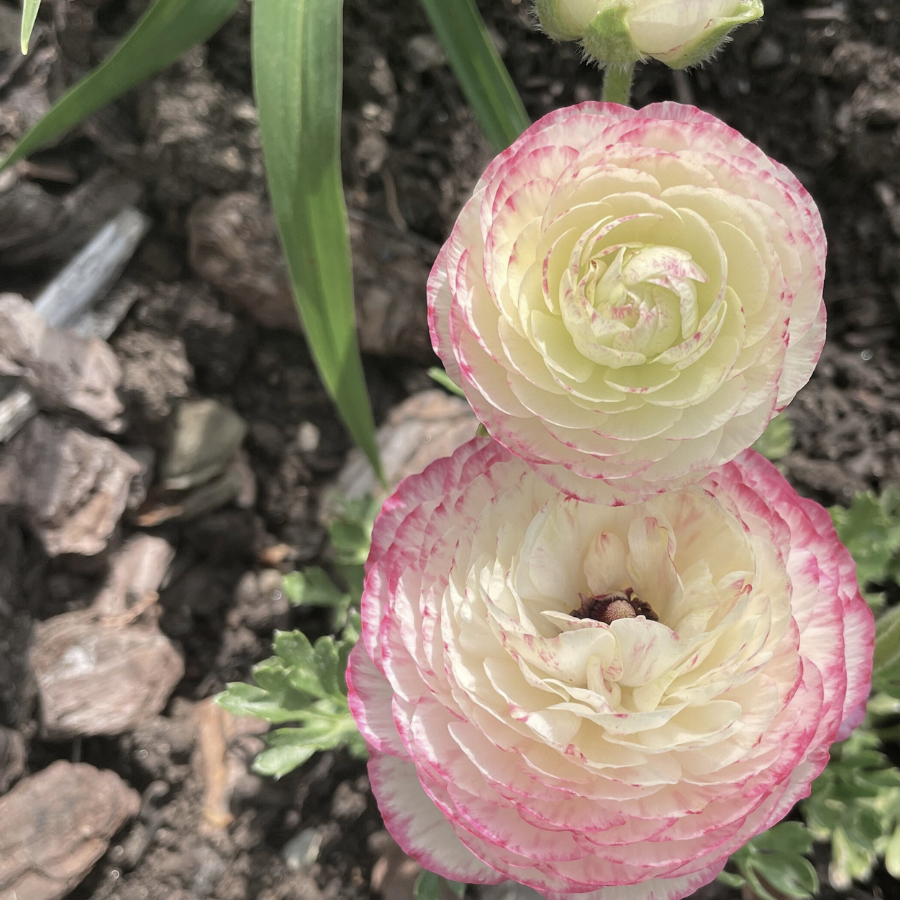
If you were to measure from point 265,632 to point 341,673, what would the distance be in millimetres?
464

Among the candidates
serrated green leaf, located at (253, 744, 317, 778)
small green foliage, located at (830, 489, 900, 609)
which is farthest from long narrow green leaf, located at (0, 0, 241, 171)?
small green foliage, located at (830, 489, 900, 609)

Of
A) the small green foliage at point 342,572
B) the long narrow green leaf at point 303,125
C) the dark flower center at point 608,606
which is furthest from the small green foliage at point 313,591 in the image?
the dark flower center at point 608,606

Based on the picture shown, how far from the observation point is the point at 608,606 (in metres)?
0.68

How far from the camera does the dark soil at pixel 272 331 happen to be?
1229mm

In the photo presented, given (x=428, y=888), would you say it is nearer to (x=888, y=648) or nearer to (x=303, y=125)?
(x=888, y=648)

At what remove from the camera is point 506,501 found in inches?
25.0

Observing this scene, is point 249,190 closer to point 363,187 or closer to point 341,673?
point 363,187

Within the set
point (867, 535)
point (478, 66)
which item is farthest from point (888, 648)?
point (478, 66)

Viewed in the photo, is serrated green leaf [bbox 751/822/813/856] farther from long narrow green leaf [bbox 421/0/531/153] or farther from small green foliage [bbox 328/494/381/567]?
long narrow green leaf [bbox 421/0/531/153]

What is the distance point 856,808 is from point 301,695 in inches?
29.9

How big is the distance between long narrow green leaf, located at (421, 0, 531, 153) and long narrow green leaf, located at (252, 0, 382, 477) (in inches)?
6.4

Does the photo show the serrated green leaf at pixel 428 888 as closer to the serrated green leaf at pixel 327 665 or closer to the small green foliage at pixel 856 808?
the serrated green leaf at pixel 327 665

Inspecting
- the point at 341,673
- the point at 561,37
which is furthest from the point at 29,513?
the point at 561,37

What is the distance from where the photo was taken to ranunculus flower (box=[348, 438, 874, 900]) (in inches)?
22.4
